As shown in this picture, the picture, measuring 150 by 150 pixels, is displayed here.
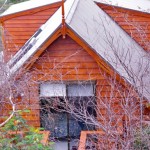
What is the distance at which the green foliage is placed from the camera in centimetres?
809

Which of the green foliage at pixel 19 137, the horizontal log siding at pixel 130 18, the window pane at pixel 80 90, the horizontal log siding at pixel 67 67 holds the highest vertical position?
the horizontal log siding at pixel 130 18

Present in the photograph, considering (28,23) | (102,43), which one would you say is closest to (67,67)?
(102,43)

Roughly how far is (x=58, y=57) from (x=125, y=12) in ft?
13.8

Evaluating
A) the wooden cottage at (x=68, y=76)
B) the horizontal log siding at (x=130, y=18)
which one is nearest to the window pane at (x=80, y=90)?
the wooden cottage at (x=68, y=76)

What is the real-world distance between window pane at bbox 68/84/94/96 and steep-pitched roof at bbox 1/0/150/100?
36.5 inches

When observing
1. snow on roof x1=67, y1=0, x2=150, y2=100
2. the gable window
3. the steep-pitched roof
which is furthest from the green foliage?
snow on roof x1=67, y1=0, x2=150, y2=100

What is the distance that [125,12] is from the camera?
47.8ft

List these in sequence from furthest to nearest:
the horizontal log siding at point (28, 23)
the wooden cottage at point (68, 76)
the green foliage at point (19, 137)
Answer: the horizontal log siding at point (28, 23) → the wooden cottage at point (68, 76) → the green foliage at point (19, 137)

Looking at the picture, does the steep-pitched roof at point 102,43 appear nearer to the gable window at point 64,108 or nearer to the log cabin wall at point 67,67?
the log cabin wall at point 67,67

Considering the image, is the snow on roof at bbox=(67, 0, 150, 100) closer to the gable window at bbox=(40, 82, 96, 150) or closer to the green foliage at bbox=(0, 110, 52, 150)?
the gable window at bbox=(40, 82, 96, 150)

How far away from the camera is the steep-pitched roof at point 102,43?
398 inches

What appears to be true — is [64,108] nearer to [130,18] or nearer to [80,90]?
[80,90]

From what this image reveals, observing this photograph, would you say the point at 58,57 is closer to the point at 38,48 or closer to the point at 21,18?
the point at 38,48

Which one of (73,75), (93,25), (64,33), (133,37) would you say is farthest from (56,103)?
(133,37)
